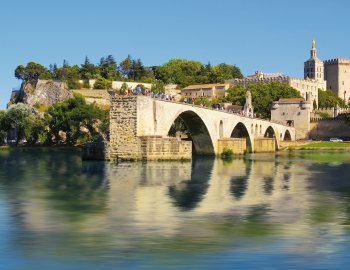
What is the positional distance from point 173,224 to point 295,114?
99.0 meters

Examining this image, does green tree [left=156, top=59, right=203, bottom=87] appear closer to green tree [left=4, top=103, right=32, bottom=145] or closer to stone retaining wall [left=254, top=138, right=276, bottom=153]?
green tree [left=4, top=103, right=32, bottom=145]

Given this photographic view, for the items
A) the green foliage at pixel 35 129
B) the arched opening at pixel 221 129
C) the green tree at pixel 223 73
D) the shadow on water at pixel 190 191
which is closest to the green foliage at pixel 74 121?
the green foliage at pixel 35 129

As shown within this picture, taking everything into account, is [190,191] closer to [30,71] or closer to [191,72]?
[30,71]

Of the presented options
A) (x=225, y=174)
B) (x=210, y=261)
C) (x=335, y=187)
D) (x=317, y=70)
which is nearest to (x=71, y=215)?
(x=210, y=261)

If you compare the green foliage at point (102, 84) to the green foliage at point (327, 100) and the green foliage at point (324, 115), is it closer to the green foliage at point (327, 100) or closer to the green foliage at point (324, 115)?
the green foliage at point (324, 115)

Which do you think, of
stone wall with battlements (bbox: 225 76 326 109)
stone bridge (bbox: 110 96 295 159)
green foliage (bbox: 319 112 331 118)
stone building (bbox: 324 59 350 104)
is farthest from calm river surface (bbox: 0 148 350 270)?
stone building (bbox: 324 59 350 104)

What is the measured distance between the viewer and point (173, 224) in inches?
752

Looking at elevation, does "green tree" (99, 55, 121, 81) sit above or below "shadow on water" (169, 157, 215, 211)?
above

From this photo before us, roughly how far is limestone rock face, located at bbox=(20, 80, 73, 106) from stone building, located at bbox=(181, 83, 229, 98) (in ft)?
138

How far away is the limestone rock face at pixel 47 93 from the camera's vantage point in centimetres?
11394

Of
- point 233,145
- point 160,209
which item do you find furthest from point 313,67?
point 160,209

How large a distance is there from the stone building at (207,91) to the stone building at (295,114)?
3463cm

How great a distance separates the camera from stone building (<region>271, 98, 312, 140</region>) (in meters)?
114

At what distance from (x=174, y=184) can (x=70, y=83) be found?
100m
